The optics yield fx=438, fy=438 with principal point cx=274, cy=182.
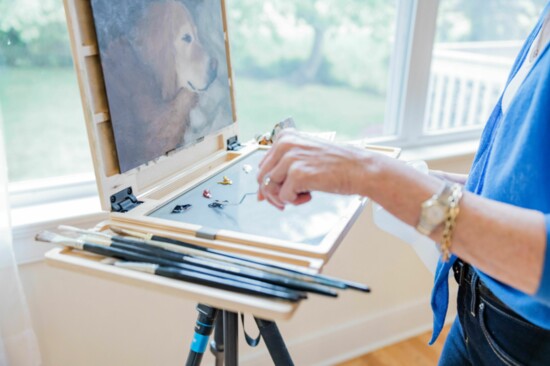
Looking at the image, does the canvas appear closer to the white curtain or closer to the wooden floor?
the white curtain

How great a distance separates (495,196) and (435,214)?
0.53 feet

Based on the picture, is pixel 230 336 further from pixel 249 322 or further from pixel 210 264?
pixel 249 322

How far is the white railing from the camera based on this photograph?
2217mm

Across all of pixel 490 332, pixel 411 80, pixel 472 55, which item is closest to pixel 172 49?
pixel 490 332

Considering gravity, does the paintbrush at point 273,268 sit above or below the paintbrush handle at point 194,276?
below

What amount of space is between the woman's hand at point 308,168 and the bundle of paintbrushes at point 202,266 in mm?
114

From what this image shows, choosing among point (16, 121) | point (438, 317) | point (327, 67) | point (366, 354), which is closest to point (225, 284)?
point (438, 317)

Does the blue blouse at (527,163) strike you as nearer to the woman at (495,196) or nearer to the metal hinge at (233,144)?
the woman at (495,196)

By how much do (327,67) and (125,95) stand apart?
1.53m

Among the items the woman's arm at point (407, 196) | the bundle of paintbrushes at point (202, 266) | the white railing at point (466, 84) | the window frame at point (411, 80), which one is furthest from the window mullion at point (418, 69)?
the bundle of paintbrushes at point (202, 266)

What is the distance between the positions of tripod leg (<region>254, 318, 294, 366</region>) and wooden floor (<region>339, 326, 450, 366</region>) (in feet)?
3.37

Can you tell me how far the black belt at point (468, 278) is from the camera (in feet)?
2.46

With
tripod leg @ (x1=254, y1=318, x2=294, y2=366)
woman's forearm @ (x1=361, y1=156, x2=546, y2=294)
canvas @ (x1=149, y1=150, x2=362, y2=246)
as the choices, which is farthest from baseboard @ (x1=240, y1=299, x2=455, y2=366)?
woman's forearm @ (x1=361, y1=156, x2=546, y2=294)

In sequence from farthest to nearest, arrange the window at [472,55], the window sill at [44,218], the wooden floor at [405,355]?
the window at [472,55] → the wooden floor at [405,355] → the window sill at [44,218]
